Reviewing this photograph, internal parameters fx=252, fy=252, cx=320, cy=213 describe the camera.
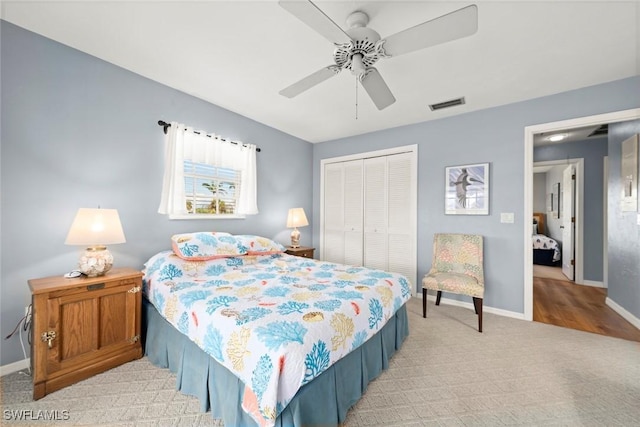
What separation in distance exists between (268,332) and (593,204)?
5.93 m

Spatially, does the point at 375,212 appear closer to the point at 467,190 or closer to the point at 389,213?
the point at 389,213

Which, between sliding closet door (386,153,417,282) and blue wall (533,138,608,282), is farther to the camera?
blue wall (533,138,608,282)

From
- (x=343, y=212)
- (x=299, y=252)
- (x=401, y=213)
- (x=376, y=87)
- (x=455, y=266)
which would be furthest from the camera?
(x=343, y=212)

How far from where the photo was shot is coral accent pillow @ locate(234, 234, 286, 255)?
291 centimetres

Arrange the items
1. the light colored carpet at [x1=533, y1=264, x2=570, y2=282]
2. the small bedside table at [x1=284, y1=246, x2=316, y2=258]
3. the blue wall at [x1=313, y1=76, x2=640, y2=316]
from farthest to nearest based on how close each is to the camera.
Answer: the light colored carpet at [x1=533, y1=264, x2=570, y2=282] → the small bedside table at [x1=284, y1=246, x2=316, y2=258] → the blue wall at [x1=313, y1=76, x2=640, y2=316]

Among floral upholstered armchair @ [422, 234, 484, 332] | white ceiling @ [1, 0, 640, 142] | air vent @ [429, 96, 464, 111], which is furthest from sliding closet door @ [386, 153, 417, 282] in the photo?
white ceiling @ [1, 0, 640, 142]

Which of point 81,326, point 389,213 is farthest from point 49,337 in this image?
point 389,213

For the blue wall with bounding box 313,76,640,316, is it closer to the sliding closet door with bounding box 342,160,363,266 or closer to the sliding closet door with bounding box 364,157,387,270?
the sliding closet door with bounding box 364,157,387,270

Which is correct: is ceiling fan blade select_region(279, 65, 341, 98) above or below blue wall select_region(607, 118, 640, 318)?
above

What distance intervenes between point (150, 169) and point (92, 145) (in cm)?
49

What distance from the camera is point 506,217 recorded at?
123 inches

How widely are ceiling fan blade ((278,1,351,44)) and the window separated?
2201 millimetres

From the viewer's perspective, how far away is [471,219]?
3373mm

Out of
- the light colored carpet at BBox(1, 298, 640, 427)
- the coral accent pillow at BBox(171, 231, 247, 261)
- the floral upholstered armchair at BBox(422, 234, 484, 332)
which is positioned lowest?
the light colored carpet at BBox(1, 298, 640, 427)
